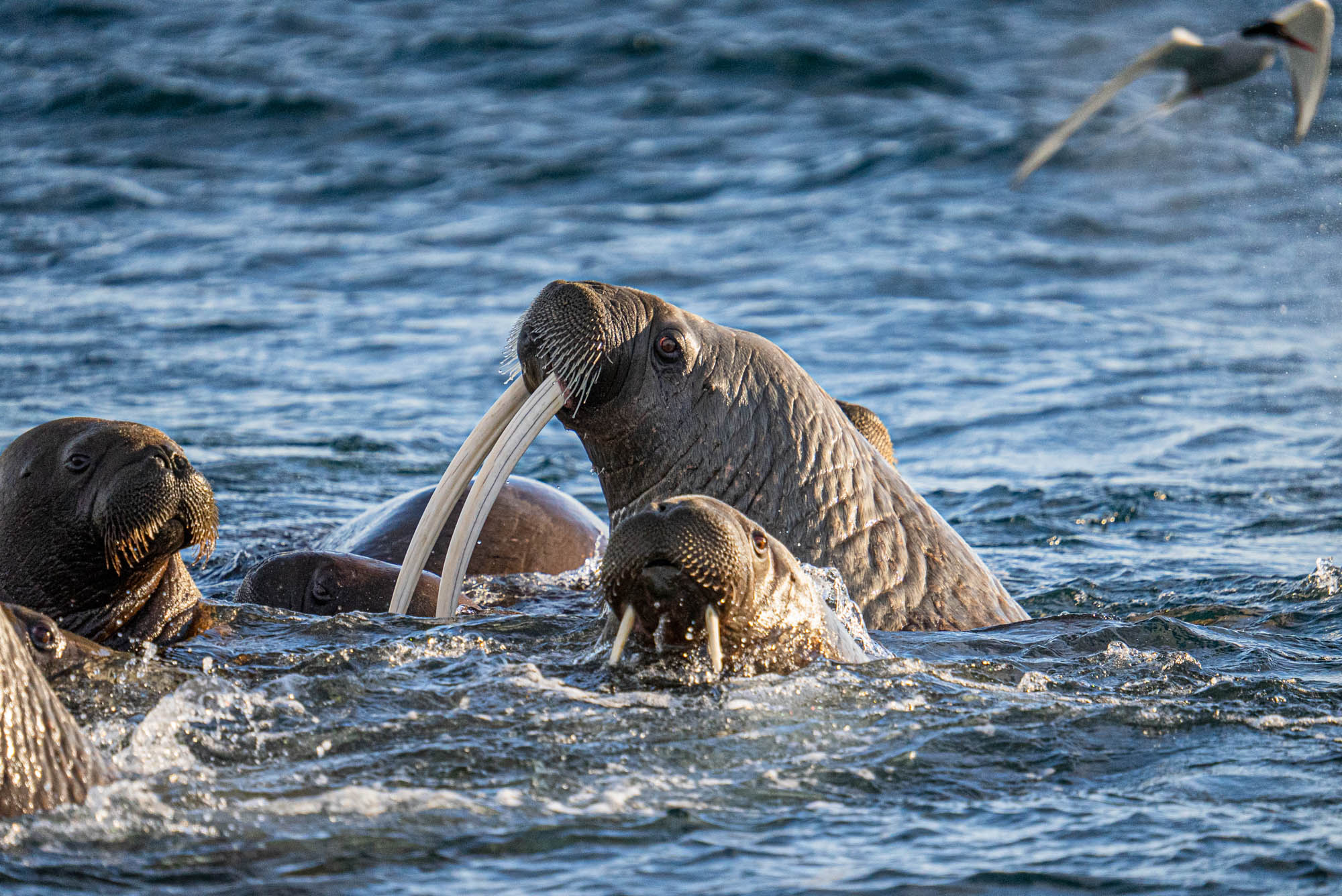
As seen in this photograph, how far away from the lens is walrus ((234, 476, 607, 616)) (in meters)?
6.48

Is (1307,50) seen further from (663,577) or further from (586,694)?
(586,694)

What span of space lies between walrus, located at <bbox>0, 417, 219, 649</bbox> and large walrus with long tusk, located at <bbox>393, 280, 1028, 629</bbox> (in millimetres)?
917

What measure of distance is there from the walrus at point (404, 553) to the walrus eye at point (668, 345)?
53.3 inches

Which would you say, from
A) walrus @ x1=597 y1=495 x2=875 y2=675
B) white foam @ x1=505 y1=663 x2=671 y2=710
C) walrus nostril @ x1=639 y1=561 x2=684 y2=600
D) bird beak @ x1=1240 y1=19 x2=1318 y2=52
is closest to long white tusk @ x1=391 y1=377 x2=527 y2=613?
white foam @ x1=505 y1=663 x2=671 y2=710

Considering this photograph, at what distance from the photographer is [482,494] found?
6.22 metres

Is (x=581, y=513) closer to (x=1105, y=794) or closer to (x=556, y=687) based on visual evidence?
(x=556, y=687)

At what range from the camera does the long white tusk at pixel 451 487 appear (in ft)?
20.3

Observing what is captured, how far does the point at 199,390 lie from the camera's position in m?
12.4

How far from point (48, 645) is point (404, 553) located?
2.68 m

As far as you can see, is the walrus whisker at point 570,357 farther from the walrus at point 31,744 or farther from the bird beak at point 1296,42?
the bird beak at point 1296,42

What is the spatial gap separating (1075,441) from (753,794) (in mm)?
7847

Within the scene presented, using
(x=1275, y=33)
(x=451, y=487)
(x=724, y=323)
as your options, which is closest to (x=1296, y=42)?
(x=1275, y=33)

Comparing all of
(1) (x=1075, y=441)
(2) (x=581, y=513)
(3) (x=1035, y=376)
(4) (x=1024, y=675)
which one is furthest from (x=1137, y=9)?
(4) (x=1024, y=675)

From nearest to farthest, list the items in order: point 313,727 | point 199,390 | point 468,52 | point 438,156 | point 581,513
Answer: point 313,727 → point 581,513 → point 199,390 → point 438,156 → point 468,52
